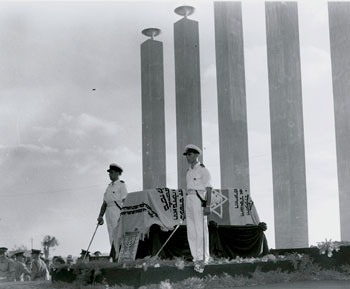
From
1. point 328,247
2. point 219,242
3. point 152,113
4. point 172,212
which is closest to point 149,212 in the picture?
point 172,212

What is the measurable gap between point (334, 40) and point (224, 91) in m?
3.03

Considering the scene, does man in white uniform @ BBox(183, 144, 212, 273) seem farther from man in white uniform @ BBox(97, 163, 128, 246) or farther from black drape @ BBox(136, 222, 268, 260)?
man in white uniform @ BBox(97, 163, 128, 246)

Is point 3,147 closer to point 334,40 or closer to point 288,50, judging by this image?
point 288,50

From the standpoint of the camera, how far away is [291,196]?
10.3 metres

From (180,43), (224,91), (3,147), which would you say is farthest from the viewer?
(3,147)

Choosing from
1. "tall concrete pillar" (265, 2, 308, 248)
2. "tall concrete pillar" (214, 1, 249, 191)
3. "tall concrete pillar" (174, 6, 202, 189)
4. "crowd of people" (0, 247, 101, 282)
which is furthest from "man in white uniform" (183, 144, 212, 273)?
"tall concrete pillar" (174, 6, 202, 189)

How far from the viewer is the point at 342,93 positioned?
932cm

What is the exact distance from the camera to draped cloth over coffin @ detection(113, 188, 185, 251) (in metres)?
7.38

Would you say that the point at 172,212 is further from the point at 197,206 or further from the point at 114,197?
the point at 197,206

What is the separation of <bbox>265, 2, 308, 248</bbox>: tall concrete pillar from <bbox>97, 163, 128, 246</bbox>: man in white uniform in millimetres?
3777

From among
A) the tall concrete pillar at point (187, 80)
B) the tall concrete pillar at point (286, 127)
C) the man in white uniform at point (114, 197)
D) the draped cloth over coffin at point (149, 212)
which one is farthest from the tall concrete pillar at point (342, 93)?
the tall concrete pillar at point (187, 80)

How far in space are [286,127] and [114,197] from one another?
4.21 metres

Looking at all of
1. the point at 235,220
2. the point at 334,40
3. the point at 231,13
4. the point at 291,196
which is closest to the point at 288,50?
the point at 334,40

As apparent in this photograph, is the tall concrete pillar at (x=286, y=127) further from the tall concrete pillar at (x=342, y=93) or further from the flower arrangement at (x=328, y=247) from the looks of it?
the flower arrangement at (x=328, y=247)
